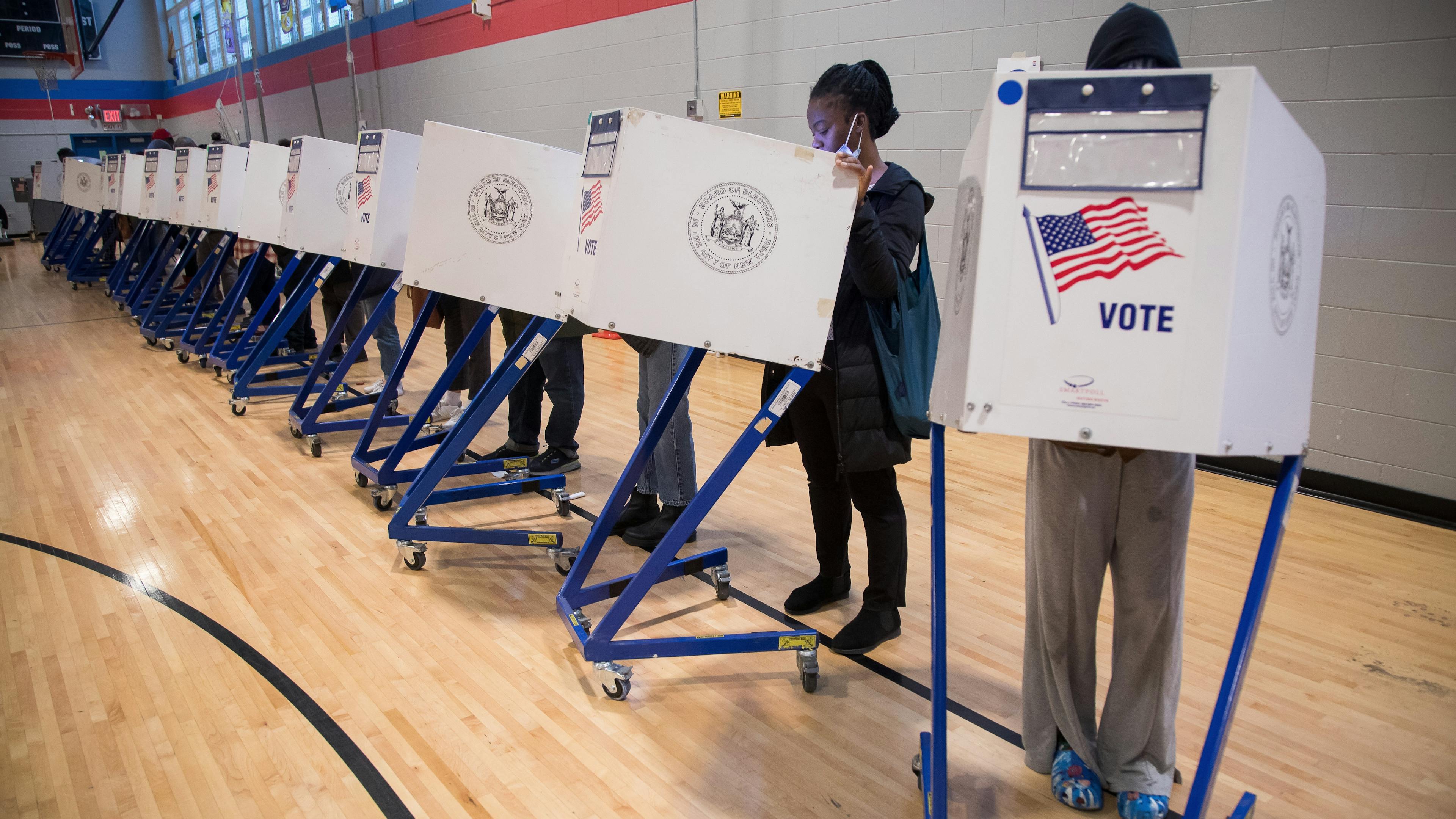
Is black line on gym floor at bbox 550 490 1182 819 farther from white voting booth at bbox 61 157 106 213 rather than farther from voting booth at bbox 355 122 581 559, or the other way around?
white voting booth at bbox 61 157 106 213

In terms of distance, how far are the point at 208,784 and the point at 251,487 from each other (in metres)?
2.05

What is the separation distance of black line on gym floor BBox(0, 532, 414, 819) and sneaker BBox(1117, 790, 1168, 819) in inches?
53.9

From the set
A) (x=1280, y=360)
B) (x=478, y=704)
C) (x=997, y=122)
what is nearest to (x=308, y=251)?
(x=478, y=704)

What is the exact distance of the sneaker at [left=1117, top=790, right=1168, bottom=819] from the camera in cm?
158

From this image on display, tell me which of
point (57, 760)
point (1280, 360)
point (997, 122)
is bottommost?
point (57, 760)

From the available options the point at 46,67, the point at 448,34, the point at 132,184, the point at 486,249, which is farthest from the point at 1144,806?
the point at 46,67

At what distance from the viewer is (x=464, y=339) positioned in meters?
3.72

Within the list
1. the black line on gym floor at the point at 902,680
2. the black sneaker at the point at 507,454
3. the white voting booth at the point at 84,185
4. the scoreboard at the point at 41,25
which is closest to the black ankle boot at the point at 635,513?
the black line on gym floor at the point at 902,680

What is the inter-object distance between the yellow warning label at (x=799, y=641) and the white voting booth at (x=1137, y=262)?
41.7 inches

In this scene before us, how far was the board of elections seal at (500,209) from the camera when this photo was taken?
268 cm

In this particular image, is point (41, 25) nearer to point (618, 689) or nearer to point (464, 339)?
point (464, 339)

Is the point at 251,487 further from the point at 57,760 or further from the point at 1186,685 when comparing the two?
the point at 1186,685

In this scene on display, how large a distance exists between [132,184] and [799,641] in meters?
8.24

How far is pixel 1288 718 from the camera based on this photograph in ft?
6.36
